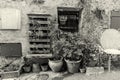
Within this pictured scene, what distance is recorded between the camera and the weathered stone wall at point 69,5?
13.9ft

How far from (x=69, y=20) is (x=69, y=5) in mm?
492

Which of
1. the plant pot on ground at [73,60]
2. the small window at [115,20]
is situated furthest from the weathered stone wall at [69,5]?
the plant pot on ground at [73,60]

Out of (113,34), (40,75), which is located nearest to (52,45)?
(40,75)

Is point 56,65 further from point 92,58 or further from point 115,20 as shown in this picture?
point 115,20

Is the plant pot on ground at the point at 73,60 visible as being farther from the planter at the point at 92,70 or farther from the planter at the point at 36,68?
the planter at the point at 36,68

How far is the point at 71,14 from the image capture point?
4488 mm

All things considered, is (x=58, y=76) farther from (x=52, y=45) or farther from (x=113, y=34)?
(x=113, y=34)

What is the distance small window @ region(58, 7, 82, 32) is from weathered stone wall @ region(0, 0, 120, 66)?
0.18 meters

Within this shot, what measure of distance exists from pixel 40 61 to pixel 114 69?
241 centimetres

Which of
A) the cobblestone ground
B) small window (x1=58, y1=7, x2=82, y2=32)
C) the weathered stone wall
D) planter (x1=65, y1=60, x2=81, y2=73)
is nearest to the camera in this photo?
the cobblestone ground

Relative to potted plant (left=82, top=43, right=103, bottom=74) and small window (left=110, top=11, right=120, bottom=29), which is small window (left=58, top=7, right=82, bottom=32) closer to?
potted plant (left=82, top=43, right=103, bottom=74)

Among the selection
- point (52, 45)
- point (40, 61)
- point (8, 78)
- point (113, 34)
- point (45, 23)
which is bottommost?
point (8, 78)

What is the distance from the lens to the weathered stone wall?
4.23 meters

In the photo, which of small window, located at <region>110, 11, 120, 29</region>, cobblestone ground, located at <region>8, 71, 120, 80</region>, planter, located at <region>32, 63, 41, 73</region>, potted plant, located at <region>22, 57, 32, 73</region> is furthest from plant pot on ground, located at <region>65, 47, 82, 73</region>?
small window, located at <region>110, 11, 120, 29</region>
